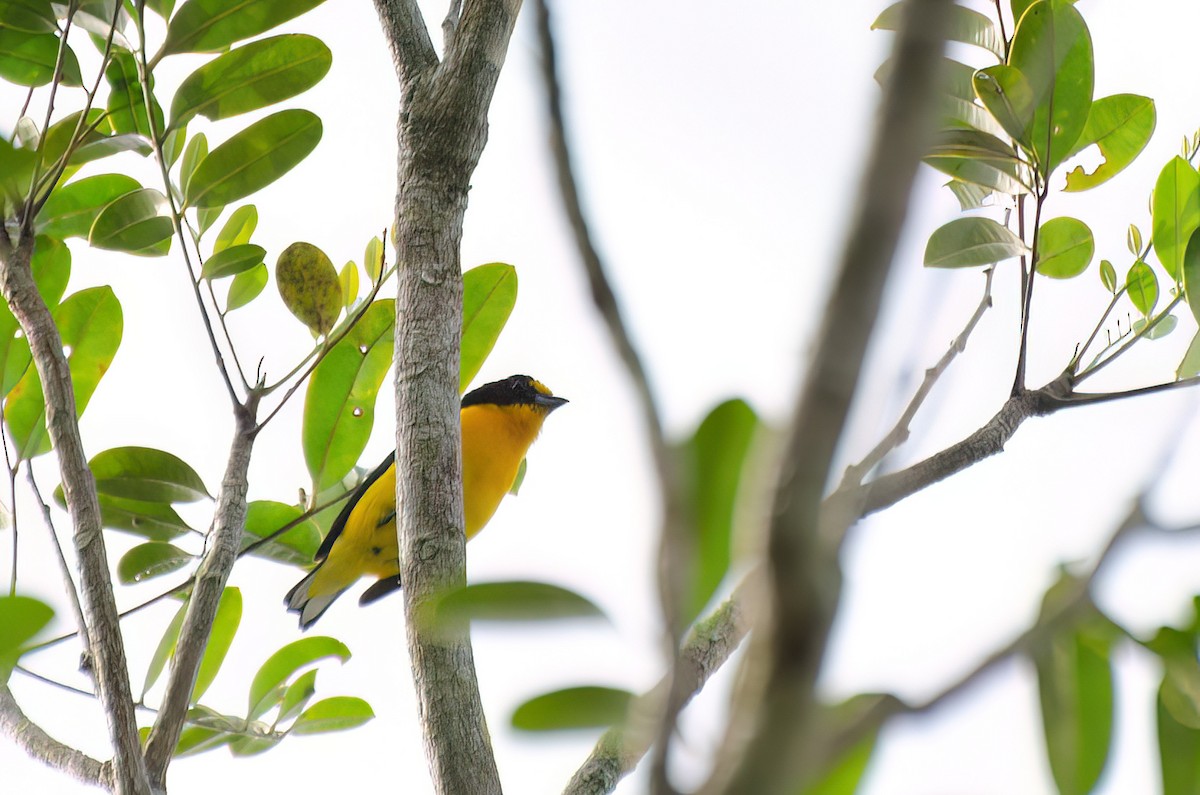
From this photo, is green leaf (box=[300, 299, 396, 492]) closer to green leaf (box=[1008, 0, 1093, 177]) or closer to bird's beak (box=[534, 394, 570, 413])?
green leaf (box=[1008, 0, 1093, 177])

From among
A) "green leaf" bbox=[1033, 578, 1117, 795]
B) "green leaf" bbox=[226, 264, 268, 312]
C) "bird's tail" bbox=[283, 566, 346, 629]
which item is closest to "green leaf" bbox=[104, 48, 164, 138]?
"green leaf" bbox=[226, 264, 268, 312]

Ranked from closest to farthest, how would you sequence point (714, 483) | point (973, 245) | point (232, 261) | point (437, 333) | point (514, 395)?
1. point (714, 483)
2. point (437, 333)
3. point (973, 245)
4. point (232, 261)
5. point (514, 395)

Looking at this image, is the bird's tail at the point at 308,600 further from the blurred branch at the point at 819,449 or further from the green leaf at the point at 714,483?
the blurred branch at the point at 819,449

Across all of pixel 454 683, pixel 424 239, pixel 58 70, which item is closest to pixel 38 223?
pixel 58 70

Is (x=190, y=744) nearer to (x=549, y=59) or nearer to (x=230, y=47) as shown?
(x=230, y=47)

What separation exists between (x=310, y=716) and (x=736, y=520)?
2.08m

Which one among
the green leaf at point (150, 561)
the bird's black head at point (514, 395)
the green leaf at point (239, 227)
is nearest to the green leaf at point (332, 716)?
the green leaf at point (150, 561)

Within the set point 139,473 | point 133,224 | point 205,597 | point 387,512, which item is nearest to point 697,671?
point 205,597

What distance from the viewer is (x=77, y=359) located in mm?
2160

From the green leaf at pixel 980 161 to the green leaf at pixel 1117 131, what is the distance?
8.2 inches

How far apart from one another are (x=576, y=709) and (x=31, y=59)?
1969mm

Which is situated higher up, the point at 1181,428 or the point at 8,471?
the point at 8,471

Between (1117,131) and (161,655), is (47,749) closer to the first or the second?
(161,655)

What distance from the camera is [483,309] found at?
7.39 feet
